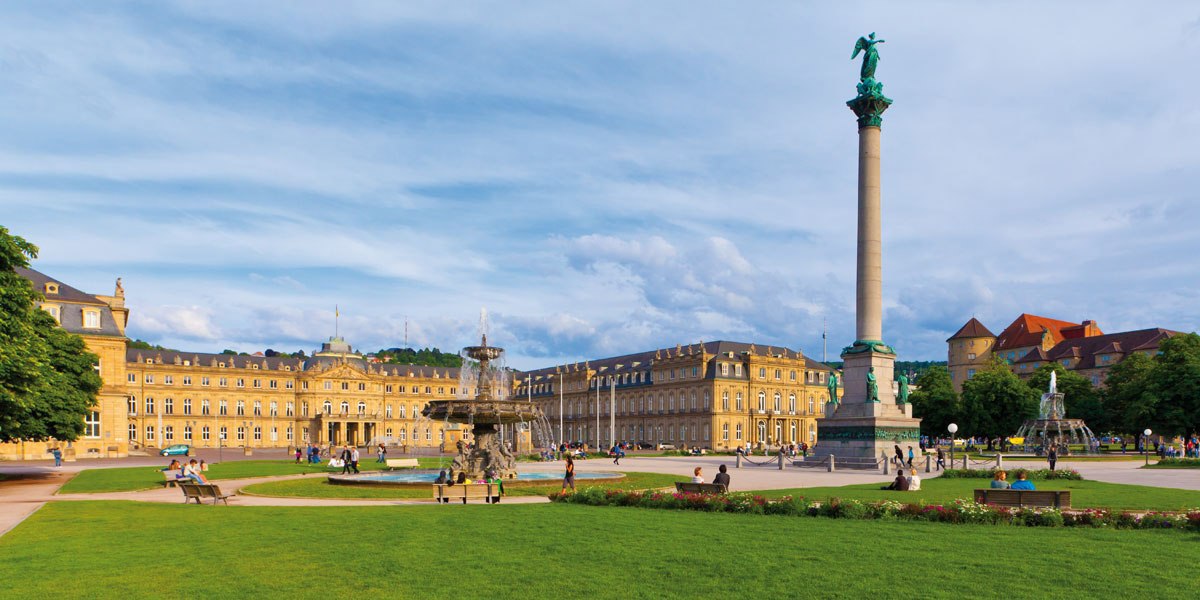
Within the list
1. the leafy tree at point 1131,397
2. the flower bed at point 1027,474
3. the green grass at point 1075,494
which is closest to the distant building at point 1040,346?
the leafy tree at point 1131,397

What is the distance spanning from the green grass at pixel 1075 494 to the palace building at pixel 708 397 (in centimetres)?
7897

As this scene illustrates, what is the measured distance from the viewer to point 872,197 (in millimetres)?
51156

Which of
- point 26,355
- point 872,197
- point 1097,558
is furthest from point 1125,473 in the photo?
point 26,355

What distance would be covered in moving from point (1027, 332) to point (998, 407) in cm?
7831

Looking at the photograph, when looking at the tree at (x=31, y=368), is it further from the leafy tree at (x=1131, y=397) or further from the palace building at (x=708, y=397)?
the leafy tree at (x=1131, y=397)

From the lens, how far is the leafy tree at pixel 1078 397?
3720 inches

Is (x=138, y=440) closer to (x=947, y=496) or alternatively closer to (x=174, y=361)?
(x=174, y=361)

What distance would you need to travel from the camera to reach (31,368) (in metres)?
33.3

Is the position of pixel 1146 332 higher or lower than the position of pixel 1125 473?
higher

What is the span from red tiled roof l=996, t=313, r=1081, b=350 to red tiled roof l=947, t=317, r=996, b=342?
110 inches

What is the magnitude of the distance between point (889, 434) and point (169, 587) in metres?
41.1

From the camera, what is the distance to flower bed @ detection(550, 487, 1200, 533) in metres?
18.5

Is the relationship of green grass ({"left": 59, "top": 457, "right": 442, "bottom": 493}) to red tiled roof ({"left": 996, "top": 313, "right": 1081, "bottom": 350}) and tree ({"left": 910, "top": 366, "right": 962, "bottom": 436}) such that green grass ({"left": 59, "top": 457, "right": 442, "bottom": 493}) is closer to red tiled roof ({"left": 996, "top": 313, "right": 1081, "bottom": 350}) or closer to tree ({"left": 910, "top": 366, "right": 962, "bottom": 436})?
tree ({"left": 910, "top": 366, "right": 962, "bottom": 436})

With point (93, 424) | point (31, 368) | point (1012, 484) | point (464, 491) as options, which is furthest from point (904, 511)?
point (93, 424)
